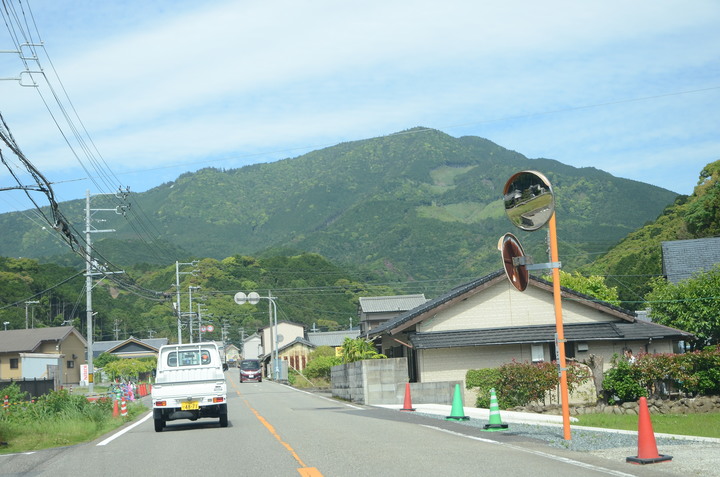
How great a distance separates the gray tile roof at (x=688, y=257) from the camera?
43031mm

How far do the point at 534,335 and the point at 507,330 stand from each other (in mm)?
1033

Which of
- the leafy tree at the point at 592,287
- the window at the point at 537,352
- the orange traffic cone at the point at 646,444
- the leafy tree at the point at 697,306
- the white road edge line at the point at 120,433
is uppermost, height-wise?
the leafy tree at the point at 592,287

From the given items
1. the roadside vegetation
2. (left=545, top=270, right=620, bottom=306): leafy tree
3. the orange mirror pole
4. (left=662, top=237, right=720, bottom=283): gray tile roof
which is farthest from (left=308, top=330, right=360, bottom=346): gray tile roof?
the orange mirror pole

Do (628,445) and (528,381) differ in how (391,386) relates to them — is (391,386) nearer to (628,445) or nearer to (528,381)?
(528,381)

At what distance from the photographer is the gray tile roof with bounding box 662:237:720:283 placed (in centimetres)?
4303

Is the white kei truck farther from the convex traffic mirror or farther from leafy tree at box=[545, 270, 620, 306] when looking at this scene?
leafy tree at box=[545, 270, 620, 306]

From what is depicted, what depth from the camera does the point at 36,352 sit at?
68938 millimetres

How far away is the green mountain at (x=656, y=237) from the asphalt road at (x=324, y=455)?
34847mm

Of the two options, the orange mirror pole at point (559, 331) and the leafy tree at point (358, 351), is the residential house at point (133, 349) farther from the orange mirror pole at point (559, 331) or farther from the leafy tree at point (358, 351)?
the orange mirror pole at point (559, 331)

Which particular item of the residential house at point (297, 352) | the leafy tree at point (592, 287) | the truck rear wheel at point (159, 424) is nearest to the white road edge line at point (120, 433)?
the truck rear wheel at point (159, 424)

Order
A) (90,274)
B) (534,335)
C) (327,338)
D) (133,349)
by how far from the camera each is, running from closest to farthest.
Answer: (534,335)
(90,274)
(133,349)
(327,338)

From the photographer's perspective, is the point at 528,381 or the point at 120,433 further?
the point at 528,381

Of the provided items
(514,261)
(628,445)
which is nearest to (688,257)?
(628,445)

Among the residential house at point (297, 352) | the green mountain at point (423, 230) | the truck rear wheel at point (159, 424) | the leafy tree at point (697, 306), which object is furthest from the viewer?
the green mountain at point (423, 230)
